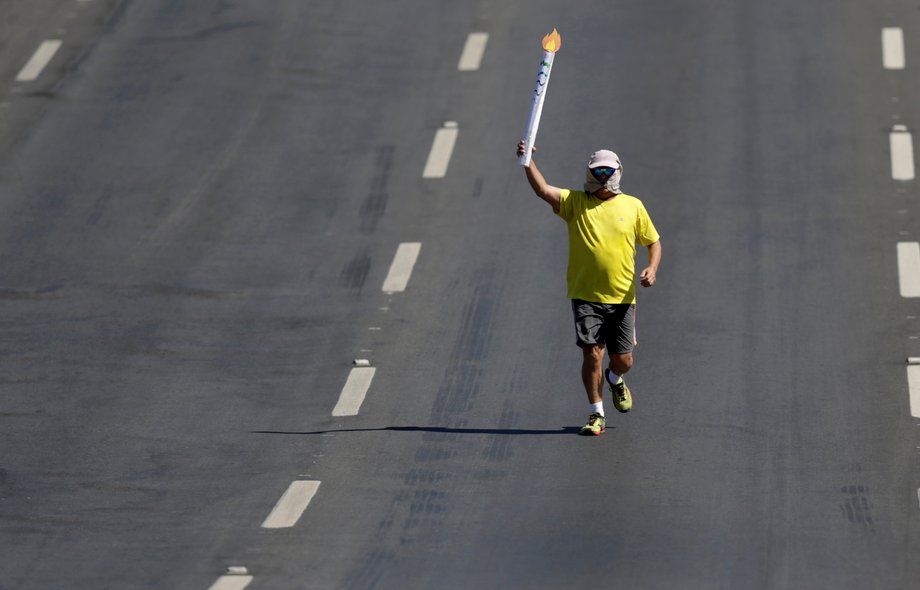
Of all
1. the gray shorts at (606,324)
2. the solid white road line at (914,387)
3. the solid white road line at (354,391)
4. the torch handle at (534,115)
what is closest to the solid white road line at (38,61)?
the solid white road line at (354,391)

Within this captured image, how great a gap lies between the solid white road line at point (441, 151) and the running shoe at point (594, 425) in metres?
5.89

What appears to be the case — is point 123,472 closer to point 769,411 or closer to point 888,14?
point 769,411

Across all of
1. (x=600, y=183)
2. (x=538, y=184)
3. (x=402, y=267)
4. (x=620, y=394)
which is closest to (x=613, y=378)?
(x=620, y=394)

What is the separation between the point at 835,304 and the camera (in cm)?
1377

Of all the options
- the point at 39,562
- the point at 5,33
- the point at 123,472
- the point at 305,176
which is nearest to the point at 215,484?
the point at 123,472

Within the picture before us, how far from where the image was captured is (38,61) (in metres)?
20.4

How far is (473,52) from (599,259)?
896 centimetres

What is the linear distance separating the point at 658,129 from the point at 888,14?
4383 millimetres

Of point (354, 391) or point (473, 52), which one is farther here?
point (473, 52)

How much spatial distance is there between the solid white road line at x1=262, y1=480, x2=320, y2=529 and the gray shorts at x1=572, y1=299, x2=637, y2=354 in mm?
2022

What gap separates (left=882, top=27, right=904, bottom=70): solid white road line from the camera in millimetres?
18772

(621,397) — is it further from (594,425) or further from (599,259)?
(599,259)

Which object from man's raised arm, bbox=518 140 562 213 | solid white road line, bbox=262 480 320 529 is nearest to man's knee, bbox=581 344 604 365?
man's raised arm, bbox=518 140 562 213

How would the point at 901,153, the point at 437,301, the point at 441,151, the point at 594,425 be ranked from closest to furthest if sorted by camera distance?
the point at 594,425 → the point at 437,301 → the point at 901,153 → the point at 441,151
